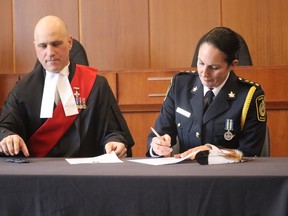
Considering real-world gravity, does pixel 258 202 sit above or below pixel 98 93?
below

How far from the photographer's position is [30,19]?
5.59 m

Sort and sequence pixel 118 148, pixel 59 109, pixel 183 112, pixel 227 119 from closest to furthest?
pixel 118 148
pixel 227 119
pixel 183 112
pixel 59 109

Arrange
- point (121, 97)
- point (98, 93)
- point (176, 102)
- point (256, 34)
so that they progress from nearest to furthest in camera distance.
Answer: point (176, 102)
point (98, 93)
point (121, 97)
point (256, 34)

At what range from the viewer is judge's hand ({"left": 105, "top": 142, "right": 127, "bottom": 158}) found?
2.46 m

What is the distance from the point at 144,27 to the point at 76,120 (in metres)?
2.84

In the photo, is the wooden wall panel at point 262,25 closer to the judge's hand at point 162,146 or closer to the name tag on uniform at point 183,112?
the name tag on uniform at point 183,112

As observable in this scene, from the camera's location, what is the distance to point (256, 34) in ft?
17.7

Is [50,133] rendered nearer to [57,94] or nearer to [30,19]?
[57,94]

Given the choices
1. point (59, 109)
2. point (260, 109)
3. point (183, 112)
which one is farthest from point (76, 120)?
point (260, 109)

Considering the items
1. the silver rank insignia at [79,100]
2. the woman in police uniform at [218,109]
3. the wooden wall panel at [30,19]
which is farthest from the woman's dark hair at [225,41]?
the wooden wall panel at [30,19]

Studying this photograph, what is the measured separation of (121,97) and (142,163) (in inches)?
90.1

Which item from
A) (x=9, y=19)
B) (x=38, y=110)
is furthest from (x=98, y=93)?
(x=9, y=19)

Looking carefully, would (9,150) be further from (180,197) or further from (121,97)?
(121,97)

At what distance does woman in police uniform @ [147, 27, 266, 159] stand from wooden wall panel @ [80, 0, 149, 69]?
9.24 feet
